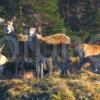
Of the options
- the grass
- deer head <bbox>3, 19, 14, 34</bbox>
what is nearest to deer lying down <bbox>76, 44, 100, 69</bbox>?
the grass

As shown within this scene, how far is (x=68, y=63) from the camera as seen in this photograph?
33375mm

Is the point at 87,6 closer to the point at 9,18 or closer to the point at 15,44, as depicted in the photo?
the point at 9,18

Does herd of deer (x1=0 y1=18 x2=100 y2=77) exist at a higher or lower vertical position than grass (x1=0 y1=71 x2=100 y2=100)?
higher

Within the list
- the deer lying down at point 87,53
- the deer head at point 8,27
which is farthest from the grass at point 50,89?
the deer head at point 8,27

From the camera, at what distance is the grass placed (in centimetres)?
2541

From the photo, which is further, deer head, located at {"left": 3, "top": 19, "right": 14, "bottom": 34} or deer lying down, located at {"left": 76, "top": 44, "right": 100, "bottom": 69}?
deer head, located at {"left": 3, "top": 19, "right": 14, "bottom": 34}

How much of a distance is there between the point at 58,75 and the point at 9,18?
651 inches

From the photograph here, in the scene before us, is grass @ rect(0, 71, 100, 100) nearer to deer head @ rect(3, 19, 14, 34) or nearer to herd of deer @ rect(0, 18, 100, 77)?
herd of deer @ rect(0, 18, 100, 77)

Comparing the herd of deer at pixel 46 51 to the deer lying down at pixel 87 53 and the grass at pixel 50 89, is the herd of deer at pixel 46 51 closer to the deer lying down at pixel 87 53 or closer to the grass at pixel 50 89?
the deer lying down at pixel 87 53

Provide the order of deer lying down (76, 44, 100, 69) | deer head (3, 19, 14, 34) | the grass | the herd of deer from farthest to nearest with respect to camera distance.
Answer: deer head (3, 19, 14, 34) < deer lying down (76, 44, 100, 69) < the herd of deer < the grass

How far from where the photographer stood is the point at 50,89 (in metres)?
25.9

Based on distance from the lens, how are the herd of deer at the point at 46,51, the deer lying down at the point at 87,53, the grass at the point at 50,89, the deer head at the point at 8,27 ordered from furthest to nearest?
1. the deer head at the point at 8,27
2. the deer lying down at the point at 87,53
3. the herd of deer at the point at 46,51
4. the grass at the point at 50,89

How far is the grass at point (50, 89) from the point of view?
1000 inches

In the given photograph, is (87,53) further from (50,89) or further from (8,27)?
(8,27)
